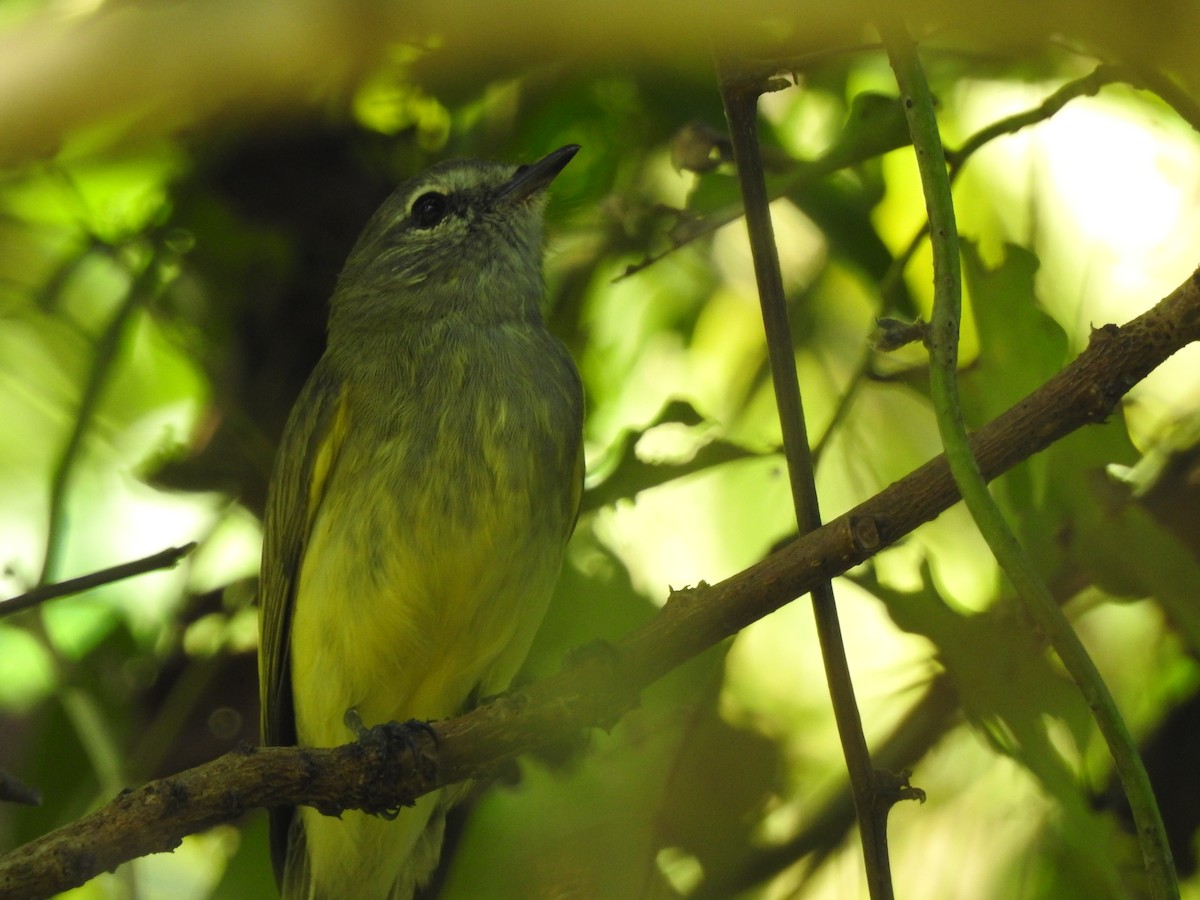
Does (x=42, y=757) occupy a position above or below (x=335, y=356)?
below

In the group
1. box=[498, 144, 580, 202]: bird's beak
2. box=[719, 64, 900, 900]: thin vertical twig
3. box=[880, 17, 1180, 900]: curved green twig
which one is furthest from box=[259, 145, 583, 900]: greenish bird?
box=[880, 17, 1180, 900]: curved green twig

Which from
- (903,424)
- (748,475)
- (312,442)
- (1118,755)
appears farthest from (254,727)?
(1118,755)

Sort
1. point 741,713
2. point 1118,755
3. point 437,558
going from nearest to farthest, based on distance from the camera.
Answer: point 1118,755 < point 437,558 < point 741,713

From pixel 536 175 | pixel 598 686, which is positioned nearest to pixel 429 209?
pixel 536 175

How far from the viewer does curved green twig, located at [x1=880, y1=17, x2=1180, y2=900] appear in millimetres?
1864

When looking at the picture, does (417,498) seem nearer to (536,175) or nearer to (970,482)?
(536,175)

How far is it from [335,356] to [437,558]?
847 millimetres

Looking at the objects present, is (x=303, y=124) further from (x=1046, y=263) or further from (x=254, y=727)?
(x=1046, y=263)

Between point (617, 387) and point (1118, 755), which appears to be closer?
point (1118, 755)

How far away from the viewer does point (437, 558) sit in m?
3.43

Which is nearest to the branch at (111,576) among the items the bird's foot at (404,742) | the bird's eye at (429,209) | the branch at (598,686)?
the branch at (598,686)

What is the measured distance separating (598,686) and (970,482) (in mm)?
853

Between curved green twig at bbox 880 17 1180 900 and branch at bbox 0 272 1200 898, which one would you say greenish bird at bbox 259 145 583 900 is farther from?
curved green twig at bbox 880 17 1180 900

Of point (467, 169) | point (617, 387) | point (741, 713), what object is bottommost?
point (741, 713)
